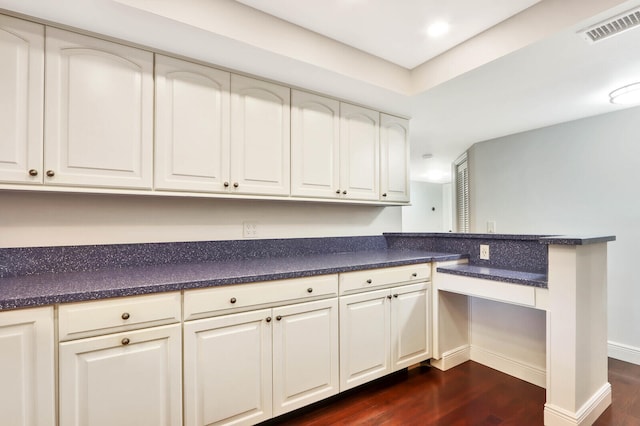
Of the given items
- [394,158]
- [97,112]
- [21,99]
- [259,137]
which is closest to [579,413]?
[394,158]

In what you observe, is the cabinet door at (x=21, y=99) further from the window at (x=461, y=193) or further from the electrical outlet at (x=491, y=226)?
the window at (x=461, y=193)

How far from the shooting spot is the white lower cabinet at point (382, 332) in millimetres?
1968

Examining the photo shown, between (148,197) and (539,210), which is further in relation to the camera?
(539,210)

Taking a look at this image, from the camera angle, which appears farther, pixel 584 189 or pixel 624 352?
pixel 584 189

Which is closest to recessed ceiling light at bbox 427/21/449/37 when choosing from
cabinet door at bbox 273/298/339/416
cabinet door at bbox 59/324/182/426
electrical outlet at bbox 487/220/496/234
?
cabinet door at bbox 273/298/339/416

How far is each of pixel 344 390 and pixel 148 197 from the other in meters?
1.70

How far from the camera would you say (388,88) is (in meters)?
2.32

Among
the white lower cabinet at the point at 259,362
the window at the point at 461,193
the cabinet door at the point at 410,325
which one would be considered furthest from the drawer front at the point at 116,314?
the window at the point at 461,193

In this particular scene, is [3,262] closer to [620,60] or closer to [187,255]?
[187,255]

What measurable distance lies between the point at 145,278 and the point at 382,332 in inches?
58.6

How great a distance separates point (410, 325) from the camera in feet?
7.47

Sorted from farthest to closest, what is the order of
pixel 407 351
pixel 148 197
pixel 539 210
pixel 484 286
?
pixel 539 210 → pixel 407 351 → pixel 484 286 → pixel 148 197

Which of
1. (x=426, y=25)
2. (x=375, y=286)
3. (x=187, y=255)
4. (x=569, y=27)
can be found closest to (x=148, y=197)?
(x=187, y=255)

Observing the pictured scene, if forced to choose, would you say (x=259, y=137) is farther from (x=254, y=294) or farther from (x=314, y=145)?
(x=254, y=294)
